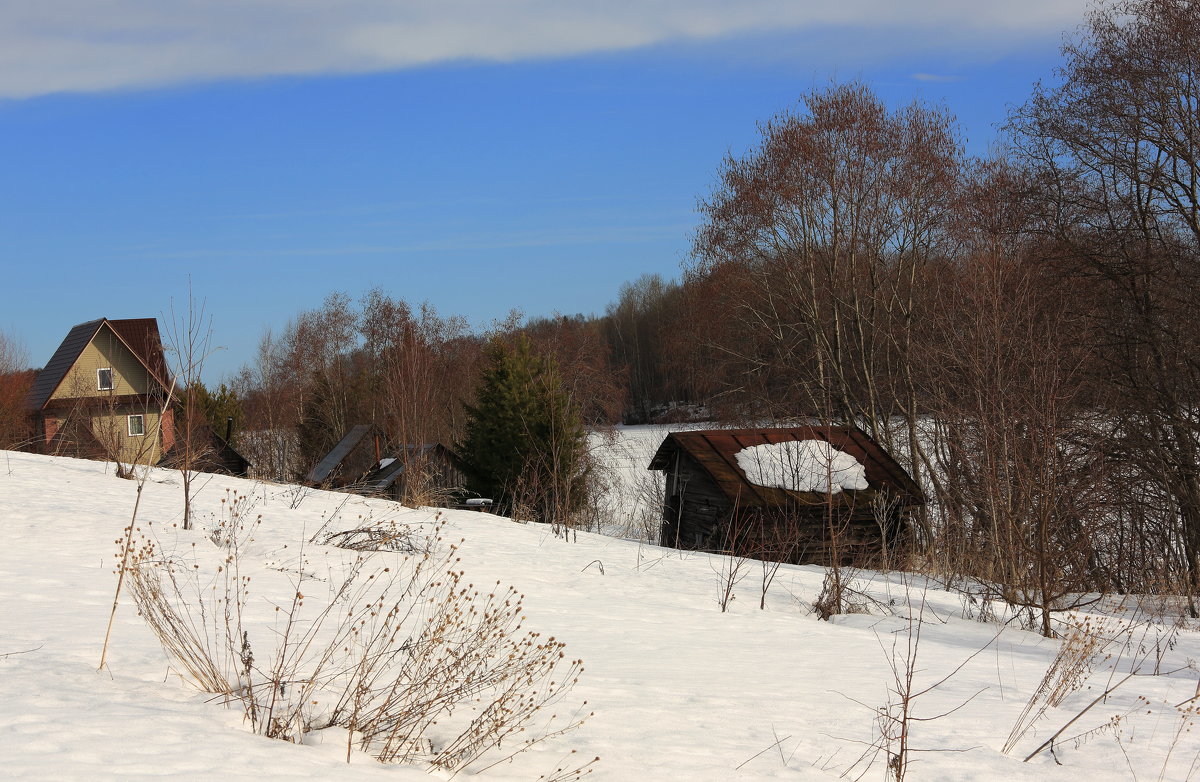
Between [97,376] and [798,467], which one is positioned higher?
[97,376]

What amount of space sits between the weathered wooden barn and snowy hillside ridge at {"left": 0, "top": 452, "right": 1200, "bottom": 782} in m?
4.75

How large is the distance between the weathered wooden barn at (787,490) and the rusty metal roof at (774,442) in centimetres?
2

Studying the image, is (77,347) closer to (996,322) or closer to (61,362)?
(61,362)

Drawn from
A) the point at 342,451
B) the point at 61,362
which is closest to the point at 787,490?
the point at 342,451

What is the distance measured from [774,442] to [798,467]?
67.4 inches

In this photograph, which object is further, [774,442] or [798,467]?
→ [774,442]

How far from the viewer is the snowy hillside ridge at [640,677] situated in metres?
3.79

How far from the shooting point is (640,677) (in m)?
5.98

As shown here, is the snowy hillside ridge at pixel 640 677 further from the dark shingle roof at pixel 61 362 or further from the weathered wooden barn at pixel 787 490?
the dark shingle roof at pixel 61 362

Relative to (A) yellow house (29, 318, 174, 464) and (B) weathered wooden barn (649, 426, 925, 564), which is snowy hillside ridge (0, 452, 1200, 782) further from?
Result: (A) yellow house (29, 318, 174, 464)

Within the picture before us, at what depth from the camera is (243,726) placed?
3998mm

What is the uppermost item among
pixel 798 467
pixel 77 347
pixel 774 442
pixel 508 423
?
pixel 77 347

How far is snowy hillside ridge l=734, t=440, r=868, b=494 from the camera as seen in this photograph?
16844 millimetres

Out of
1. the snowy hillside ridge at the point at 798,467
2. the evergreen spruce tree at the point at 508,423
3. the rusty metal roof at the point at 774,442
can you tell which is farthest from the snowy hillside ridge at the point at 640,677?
the evergreen spruce tree at the point at 508,423
